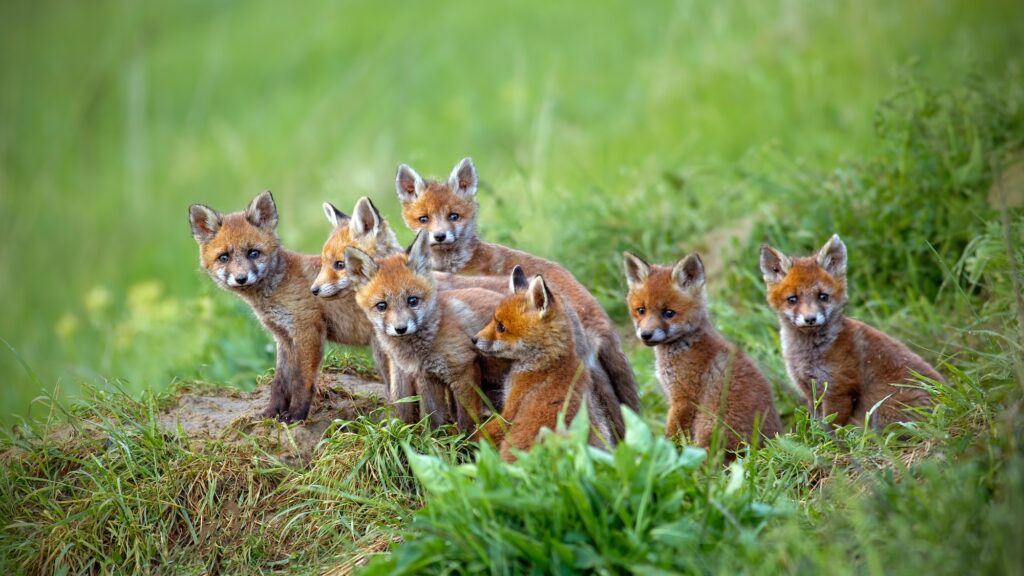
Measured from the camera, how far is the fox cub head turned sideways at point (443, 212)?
311 inches

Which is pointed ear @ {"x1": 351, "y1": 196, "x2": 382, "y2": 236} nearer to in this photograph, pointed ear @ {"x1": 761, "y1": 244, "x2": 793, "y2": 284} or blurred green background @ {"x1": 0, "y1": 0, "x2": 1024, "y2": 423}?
blurred green background @ {"x1": 0, "y1": 0, "x2": 1024, "y2": 423}

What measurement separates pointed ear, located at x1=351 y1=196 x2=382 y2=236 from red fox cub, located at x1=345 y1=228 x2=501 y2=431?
2.01 feet

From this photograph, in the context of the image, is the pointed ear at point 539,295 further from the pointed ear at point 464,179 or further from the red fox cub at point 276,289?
the pointed ear at point 464,179

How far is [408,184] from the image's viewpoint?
8.08 m

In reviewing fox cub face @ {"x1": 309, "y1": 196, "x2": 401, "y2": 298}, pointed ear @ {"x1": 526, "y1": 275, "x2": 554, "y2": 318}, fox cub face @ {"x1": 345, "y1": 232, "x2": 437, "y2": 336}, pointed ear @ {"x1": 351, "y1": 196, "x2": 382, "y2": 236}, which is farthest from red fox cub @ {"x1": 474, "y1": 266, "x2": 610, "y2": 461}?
pointed ear @ {"x1": 351, "y1": 196, "x2": 382, "y2": 236}

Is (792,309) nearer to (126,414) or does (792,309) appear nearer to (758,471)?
(758,471)

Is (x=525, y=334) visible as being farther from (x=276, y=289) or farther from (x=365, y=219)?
(x=276, y=289)

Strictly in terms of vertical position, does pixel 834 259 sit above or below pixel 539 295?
below

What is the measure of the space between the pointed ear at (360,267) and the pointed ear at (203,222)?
1.13 metres

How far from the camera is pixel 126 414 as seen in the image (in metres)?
6.53

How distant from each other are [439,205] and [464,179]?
40cm

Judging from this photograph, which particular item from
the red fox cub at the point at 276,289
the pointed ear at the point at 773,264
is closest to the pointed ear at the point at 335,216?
the red fox cub at the point at 276,289

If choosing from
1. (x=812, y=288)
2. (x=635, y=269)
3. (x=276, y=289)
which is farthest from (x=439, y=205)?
(x=812, y=288)

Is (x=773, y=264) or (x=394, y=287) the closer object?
(x=394, y=287)
